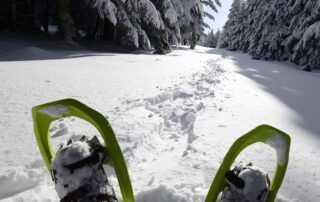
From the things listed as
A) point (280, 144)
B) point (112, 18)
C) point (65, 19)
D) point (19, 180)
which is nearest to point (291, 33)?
point (112, 18)

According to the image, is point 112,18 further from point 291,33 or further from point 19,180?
point 291,33

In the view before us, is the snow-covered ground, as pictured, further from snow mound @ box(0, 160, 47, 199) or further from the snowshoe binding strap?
the snowshoe binding strap

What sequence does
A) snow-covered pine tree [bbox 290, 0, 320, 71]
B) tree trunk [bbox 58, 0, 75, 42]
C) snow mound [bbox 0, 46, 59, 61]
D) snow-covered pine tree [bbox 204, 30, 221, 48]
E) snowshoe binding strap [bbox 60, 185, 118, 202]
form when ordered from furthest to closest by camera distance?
1. snow-covered pine tree [bbox 204, 30, 221, 48]
2. snow-covered pine tree [bbox 290, 0, 320, 71]
3. tree trunk [bbox 58, 0, 75, 42]
4. snow mound [bbox 0, 46, 59, 61]
5. snowshoe binding strap [bbox 60, 185, 118, 202]

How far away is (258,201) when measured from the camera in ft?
4.44

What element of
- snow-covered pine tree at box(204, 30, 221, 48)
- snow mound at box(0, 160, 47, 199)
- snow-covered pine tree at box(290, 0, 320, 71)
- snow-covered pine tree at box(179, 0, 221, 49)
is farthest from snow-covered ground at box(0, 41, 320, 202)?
snow-covered pine tree at box(204, 30, 221, 48)

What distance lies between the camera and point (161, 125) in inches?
106

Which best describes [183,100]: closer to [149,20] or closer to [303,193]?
[303,193]

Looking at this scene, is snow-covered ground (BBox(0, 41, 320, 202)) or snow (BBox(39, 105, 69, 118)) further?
snow-covered ground (BBox(0, 41, 320, 202))

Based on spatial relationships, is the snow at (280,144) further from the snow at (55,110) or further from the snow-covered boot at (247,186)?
the snow at (55,110)

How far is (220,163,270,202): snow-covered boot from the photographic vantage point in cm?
135

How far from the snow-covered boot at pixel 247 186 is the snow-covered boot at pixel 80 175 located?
53 centimetres

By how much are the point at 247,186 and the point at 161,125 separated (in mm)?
1411

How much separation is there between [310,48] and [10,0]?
1081cm

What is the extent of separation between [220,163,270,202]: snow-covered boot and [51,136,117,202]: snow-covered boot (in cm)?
53
